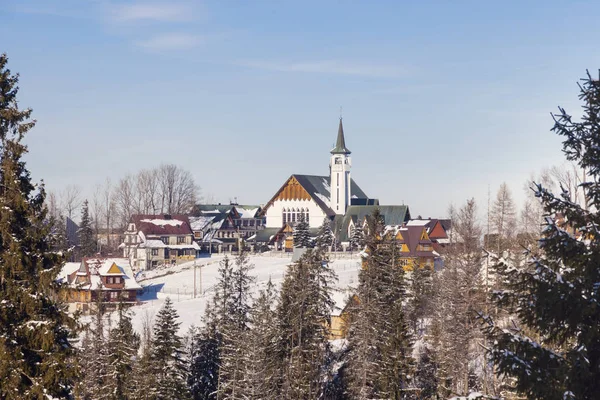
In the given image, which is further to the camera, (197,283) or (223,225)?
(223,225)

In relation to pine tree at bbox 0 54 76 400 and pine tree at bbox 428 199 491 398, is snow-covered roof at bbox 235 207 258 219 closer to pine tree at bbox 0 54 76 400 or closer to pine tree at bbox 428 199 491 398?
pine tree at bbox 428 199 491 398

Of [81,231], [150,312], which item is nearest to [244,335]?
[150,312]

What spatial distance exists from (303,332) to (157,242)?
5770 cm

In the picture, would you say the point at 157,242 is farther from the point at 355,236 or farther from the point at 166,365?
the point at 166,365

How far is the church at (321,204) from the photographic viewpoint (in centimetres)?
10344

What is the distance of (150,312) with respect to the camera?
57.8 m

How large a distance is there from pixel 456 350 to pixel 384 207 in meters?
76.4

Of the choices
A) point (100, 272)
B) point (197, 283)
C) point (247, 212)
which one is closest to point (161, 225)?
point (197, 283)

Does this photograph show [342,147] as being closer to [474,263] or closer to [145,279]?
[145,279]

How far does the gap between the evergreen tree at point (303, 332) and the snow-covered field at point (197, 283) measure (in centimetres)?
1611

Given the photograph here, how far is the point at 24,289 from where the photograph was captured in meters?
14.0

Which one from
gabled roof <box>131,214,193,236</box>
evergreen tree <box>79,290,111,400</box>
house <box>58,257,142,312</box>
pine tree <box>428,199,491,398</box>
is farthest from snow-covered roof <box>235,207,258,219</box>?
evergreen tree <box>79,290,111,400</box>

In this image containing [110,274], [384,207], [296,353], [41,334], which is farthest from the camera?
[384,207]

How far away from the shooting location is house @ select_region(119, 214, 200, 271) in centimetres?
8638
